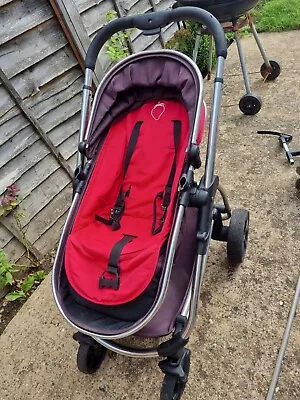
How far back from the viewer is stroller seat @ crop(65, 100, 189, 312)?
5.60ft

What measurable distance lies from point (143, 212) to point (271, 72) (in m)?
2.46

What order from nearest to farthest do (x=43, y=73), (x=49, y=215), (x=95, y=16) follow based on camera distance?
(x=43, y=73) < (x=49, y=215) < (x=95, y=16)

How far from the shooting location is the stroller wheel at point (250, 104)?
3.29 m

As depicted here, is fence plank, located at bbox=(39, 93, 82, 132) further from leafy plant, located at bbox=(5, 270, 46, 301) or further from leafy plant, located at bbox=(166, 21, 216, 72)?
leafy plant, located at bbox=(166, 21, 216, 72)

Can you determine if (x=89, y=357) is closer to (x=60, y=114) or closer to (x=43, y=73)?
(x=60, y=114)

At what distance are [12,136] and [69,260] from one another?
1.16m

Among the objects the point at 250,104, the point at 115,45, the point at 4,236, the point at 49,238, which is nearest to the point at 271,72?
the point at 250,104

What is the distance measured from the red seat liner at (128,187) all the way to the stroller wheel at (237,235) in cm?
50

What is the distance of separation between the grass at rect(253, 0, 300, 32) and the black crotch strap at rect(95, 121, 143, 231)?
3414 millimetres

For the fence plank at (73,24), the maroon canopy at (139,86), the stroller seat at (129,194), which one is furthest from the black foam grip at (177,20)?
the fence plank at (73,24)

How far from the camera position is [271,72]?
370 cm

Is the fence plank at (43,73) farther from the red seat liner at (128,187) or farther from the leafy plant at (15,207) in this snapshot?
the red seat liner at (128,187)

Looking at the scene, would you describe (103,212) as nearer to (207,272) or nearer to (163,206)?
(163,206)

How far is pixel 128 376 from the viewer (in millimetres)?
1993
